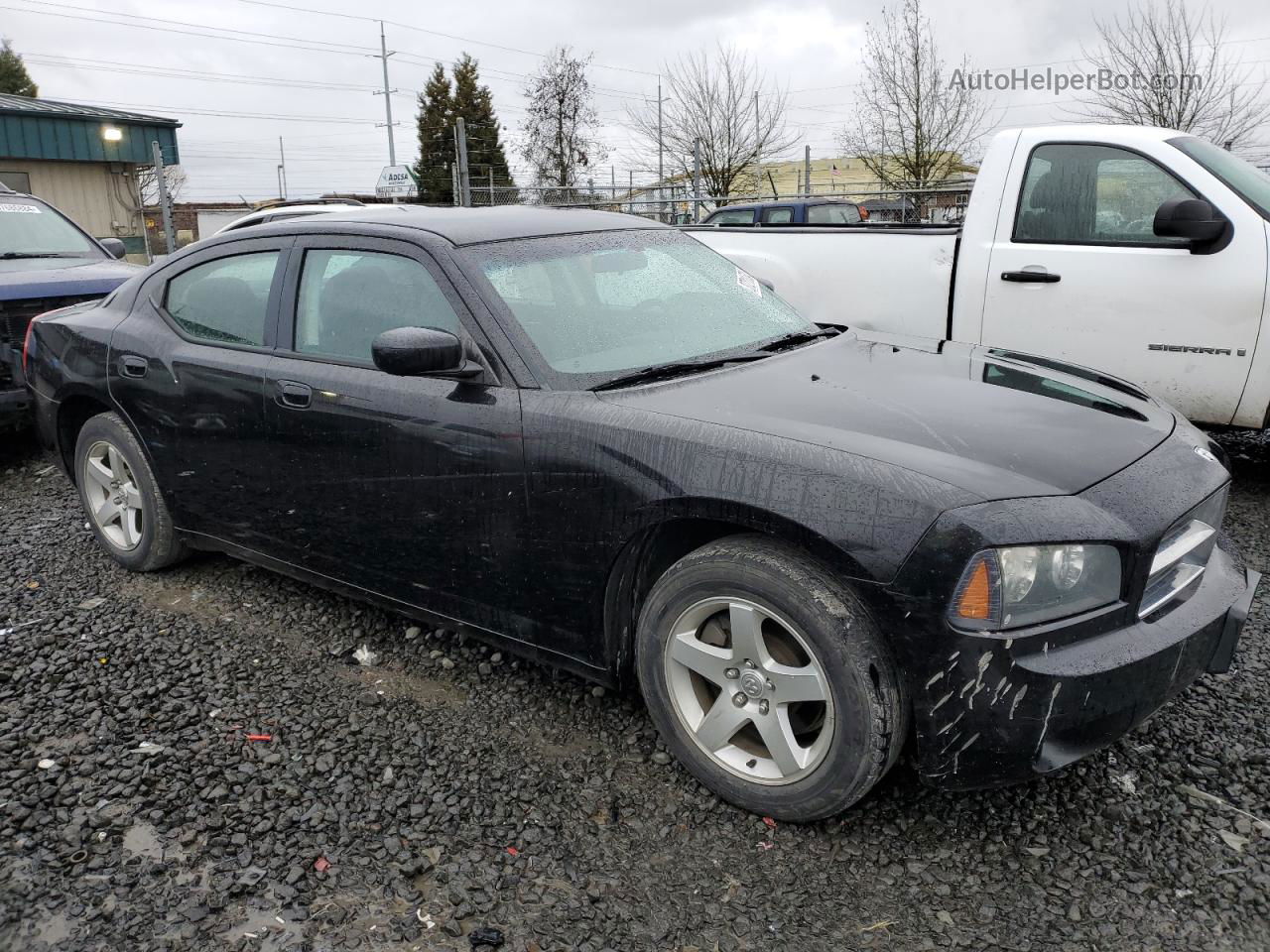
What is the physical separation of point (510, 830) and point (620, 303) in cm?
174

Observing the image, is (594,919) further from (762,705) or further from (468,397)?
(468,397)

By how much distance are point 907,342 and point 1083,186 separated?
97.9 inches

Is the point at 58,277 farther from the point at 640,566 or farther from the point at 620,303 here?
the point at 640,566

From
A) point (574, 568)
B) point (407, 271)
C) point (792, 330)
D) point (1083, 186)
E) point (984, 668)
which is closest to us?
point (984, 668)

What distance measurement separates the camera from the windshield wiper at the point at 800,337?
3.52 m

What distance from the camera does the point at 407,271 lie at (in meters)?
3.36

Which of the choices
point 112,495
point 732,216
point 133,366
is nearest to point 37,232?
point 112,495

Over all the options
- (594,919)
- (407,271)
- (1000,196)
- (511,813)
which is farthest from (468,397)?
(1000,196)

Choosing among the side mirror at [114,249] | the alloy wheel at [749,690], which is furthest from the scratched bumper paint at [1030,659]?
the side mirror at [114,249]

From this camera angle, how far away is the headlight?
2279 millimetres

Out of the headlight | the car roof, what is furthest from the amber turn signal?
the car roof

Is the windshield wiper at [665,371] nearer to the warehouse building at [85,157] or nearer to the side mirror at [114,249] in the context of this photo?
the side mirror at [114,249]

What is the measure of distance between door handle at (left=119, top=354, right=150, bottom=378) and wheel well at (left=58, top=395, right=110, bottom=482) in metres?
0.42

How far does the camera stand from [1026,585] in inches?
90.6
